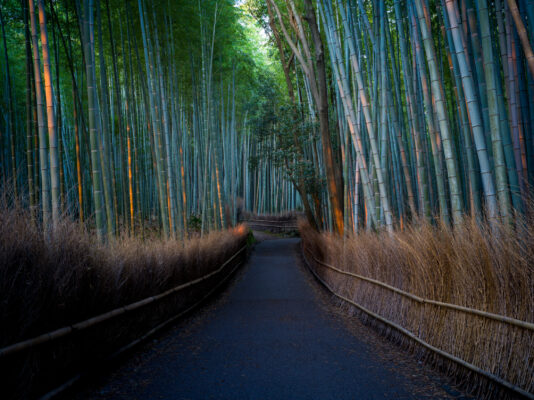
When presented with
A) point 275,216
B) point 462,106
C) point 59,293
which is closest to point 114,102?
point 462,106

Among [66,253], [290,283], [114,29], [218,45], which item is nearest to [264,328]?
[66,253]

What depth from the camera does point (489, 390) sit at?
1.88 meters

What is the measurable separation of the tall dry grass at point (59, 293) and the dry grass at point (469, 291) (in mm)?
1853

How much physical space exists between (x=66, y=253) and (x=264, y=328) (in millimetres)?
1879

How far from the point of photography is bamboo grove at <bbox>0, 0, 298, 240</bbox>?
3.71 metres

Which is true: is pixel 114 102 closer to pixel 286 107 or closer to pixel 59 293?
pixel 286 107

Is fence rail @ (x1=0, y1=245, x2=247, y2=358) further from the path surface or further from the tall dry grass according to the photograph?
the path surface

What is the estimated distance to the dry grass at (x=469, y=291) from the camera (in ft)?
5.80

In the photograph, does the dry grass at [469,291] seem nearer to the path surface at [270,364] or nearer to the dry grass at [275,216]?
the path surface at [270,364]

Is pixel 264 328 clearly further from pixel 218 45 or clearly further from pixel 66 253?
pixel 218 45

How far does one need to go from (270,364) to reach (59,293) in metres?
1.25

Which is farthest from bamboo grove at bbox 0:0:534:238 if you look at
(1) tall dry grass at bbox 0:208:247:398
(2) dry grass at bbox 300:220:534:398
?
(1) tall dry grass at bbox 0:208:247:398

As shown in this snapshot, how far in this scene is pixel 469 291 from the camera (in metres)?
2.21

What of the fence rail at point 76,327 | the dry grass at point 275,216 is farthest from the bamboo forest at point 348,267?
the dry grass at point 275,216
